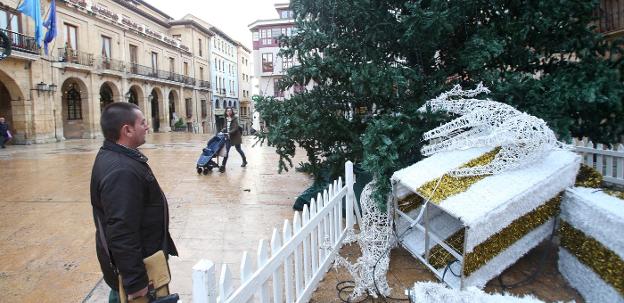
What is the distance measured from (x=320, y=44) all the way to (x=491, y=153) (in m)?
2.33

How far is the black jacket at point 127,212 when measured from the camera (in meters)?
1.78

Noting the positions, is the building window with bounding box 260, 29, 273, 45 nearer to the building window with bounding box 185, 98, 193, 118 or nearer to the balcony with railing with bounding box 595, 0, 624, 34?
the building window with bounding box 185, 98, 193, 118

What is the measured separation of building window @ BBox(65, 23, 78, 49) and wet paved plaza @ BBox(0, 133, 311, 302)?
17633 mm

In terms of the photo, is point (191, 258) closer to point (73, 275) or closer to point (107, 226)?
point (73, 275)

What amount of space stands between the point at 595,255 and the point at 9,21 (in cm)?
2381

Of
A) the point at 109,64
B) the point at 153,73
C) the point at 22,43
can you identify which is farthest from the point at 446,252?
the point at 153,73

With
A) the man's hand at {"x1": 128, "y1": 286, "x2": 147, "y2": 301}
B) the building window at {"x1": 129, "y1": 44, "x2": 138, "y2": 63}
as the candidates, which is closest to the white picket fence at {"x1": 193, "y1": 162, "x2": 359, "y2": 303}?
the man's hand at {"x1": 128, "y1": 286, "x2": 147, "y2": 301}

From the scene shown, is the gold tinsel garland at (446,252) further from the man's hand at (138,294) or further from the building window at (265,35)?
the building window at (265,35)

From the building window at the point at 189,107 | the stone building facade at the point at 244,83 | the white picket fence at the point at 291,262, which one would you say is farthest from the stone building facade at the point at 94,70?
the white picket fence at the point at 291,262

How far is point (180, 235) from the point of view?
4.29 metres

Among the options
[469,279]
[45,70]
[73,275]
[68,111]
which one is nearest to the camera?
[469,279]

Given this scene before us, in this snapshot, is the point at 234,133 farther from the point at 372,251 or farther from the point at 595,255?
the point at 595,255

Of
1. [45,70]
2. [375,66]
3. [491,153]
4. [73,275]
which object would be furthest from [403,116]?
[45,70]

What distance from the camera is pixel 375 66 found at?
12.1 ft
